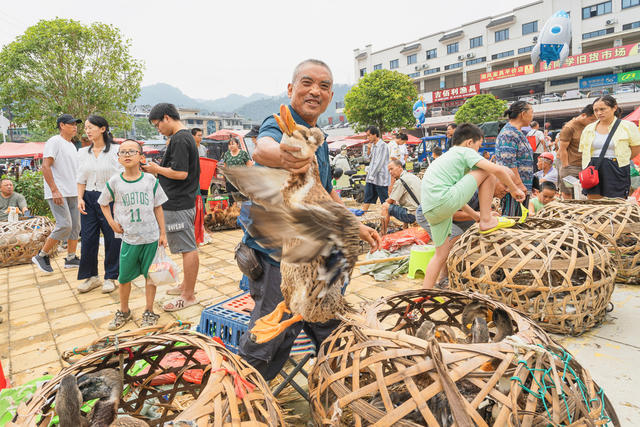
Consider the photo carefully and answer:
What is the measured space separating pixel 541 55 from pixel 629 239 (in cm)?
1034

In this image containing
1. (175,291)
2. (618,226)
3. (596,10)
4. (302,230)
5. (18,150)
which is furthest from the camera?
(596,10)

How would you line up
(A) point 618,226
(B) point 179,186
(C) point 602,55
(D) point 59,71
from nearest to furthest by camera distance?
(A) point 618,226, (B) point 179,186, (D) point 59,71, (C) point 602,55

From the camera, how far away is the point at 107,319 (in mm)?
3391

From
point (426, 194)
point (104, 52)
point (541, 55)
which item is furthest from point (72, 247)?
point (104, 52)

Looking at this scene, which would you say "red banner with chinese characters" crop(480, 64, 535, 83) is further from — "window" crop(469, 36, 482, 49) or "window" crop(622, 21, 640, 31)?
"window" crop(469, 36, 482, 49)

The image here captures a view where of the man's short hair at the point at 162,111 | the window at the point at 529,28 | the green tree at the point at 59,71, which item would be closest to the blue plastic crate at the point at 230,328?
the man's short hair at the point at 162,111

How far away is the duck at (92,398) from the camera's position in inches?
44.3

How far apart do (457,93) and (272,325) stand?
153 ft

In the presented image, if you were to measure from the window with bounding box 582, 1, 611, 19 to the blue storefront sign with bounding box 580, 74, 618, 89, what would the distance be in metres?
7.11

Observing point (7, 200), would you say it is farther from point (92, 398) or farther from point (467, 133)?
point (467, 133)

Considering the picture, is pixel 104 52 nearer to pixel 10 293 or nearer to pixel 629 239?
pixel 10 293

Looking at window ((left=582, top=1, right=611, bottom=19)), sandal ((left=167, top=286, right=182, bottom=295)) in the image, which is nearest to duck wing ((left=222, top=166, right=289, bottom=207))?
sandal ((left=167, top=286, right=182, bottom=295))

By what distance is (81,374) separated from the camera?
1.37 m

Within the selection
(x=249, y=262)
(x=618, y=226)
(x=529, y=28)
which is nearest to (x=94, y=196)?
(x=249, y=262)
